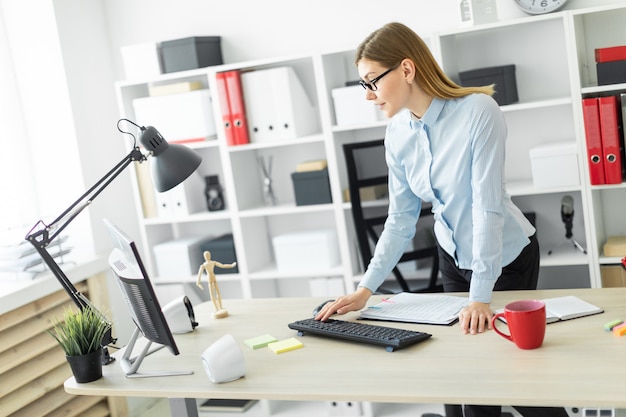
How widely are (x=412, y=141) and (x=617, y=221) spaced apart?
166cm

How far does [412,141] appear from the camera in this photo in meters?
2.39

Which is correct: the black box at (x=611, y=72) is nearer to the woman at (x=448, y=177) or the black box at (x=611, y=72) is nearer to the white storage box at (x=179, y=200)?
the woman at (x=448, y=177)

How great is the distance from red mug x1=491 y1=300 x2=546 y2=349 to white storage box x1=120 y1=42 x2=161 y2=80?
2.67m

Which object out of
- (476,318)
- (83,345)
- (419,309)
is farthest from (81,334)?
(476,318)

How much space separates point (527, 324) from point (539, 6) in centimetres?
196

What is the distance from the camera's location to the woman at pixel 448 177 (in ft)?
7.10

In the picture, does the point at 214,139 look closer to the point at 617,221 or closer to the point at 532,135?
the point at 532,135

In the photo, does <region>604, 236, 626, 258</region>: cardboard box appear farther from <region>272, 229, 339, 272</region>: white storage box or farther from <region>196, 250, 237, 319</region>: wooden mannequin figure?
<region>196, 250, 237, 319</region>: wooden mannequin figure

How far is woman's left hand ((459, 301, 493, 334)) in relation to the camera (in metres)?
Answer: 2.06

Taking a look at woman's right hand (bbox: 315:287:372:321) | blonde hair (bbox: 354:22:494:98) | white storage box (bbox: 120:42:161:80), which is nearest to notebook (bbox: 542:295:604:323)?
woman's right hand (bbox: 315:287:372:321)

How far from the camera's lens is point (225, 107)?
152 inches

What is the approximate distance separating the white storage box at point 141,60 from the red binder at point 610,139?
2190 millimetres

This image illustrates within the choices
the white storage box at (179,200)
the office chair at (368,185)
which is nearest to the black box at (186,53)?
the white storage box at (179,200)

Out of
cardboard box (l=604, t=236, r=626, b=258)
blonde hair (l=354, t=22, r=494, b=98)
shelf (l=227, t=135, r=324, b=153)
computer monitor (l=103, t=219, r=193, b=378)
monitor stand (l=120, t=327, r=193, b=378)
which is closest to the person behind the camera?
computer monitor (l=103, t=219, r=193, b=378)
